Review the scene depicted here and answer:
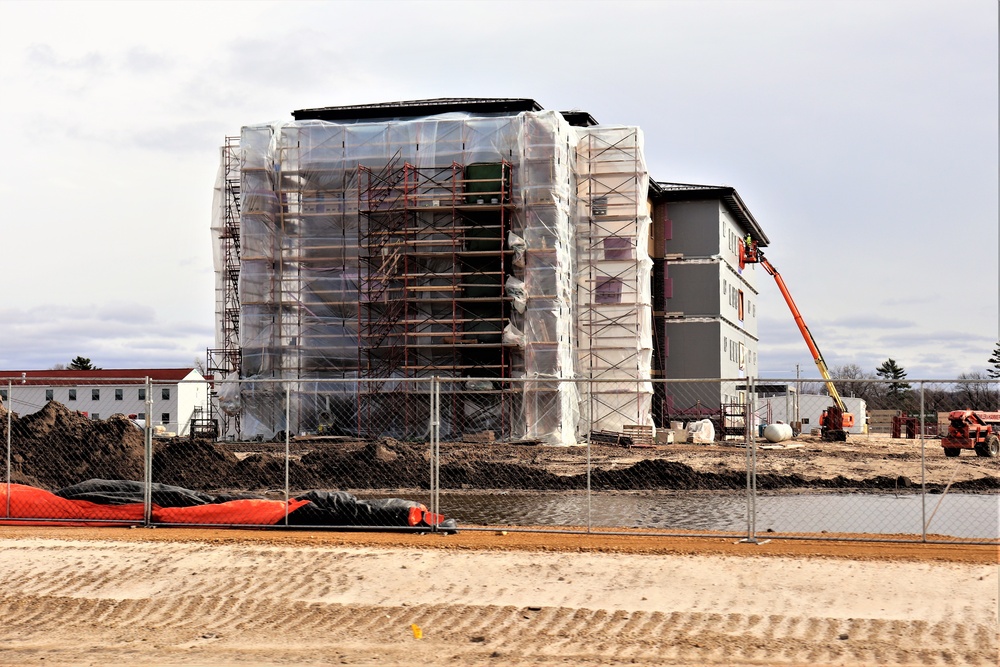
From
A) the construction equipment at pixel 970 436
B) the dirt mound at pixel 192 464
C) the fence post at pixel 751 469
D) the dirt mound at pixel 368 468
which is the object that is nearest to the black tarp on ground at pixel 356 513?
the fence post at pixel 751 469

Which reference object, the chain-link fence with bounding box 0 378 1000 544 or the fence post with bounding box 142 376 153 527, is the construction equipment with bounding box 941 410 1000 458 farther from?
the fence post with bounding box 142 376 153 527

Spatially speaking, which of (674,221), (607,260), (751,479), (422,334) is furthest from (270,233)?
(751,479)

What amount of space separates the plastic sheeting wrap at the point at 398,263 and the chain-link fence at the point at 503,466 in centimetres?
65

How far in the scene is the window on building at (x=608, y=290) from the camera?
50.5 metres

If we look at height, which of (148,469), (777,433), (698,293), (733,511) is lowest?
(733,511)

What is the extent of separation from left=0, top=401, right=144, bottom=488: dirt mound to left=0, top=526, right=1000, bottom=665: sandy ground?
16491 millimetres

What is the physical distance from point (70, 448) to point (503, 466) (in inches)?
521

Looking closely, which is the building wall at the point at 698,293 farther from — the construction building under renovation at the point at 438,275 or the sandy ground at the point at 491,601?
the sandy ground at the point at 491,601

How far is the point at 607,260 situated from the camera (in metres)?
50.8

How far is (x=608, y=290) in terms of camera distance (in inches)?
1998

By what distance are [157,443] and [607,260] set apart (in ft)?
79.7

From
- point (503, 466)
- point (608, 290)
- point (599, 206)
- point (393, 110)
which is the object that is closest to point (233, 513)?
point (503, 466)

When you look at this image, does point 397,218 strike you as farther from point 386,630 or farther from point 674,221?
point 386,630

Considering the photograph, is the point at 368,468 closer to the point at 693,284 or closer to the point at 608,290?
the point at 608,290
